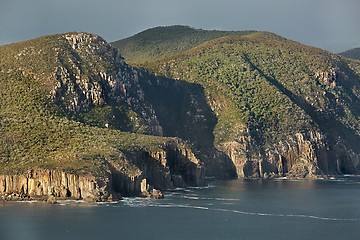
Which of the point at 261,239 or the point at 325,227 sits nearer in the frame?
the point at 261,239

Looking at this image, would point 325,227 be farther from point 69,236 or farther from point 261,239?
point 69,236

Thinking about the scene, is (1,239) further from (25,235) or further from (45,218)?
(45,218)

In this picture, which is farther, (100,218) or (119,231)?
(100,218)

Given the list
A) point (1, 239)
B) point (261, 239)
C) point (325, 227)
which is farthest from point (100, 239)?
point (325, 227)

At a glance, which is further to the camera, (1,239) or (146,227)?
(146,227)

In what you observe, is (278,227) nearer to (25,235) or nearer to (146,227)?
(146,227)

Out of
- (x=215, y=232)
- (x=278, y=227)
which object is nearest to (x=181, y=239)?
(x=215, y=232)

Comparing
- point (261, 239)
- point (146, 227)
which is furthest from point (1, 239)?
point (261, 239)
